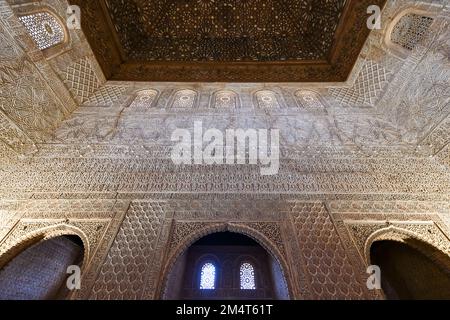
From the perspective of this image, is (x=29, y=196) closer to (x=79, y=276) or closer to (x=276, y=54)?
(x=79, y=276)

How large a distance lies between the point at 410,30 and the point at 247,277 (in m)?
5.22

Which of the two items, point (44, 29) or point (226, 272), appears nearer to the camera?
point (44, 29)

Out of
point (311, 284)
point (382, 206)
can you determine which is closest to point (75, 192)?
point (311, 284)

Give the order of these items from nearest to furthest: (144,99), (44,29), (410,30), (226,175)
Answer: (226,175) < (44,29) < (410,30) < (144,99)

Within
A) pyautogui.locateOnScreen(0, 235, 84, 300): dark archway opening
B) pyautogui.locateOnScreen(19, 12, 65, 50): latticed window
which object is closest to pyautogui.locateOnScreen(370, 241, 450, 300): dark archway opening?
pyautogui.locateOnScreen(0, 235, 84, 300): dark archway opening

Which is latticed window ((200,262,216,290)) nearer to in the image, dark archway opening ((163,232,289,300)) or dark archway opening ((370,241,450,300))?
dark archway opening ((163,232,289,300))

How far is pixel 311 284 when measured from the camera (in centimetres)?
212

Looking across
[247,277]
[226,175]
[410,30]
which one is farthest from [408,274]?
[410,30]

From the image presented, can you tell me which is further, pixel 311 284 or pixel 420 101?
pixel 420 101

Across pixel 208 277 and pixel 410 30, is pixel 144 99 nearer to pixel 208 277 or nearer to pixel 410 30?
pixel 208 277

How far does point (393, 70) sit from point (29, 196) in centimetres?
543

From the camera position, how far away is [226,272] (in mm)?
5062

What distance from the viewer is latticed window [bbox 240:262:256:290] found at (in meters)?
4.93

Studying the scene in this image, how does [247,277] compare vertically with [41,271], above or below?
above
